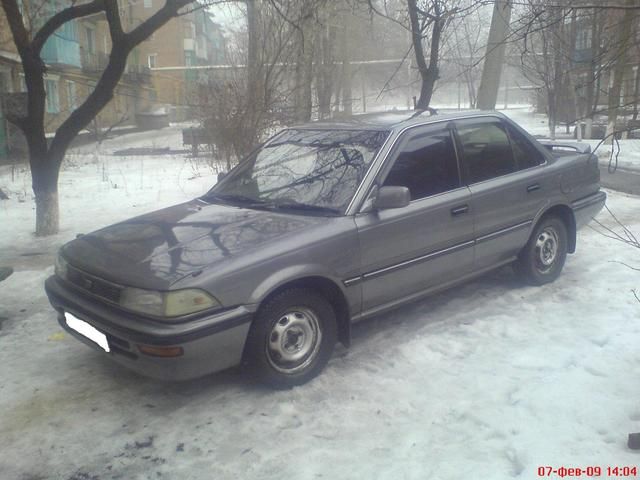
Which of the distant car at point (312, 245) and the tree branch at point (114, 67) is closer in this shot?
the distant car at point (312, 245)

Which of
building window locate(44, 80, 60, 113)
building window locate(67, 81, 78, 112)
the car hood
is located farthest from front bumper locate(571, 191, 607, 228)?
building window locate(44, 80, 60, 113)

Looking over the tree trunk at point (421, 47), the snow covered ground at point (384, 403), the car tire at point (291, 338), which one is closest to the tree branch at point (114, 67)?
the tree trunk at point (421, 47)

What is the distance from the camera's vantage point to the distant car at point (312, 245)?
3404 millimetres

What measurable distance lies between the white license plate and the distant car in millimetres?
11

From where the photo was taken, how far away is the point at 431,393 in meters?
3.65

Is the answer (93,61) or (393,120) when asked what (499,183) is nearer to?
(393,120)

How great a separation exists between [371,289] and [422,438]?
1206 mm

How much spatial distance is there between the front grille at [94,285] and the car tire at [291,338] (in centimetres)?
83

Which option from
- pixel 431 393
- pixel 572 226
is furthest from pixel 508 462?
pixel 572 226

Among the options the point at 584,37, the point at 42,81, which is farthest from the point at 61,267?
the point at 584,37

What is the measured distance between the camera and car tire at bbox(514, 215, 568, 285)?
537 cm

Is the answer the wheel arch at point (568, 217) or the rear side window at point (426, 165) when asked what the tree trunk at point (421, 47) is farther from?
the rear side window at point (426, 165)

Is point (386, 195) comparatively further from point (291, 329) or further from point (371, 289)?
point (291, 329)

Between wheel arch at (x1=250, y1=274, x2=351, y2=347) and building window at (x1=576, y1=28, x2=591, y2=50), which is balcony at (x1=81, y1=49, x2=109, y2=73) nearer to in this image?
building window at (x1=576, y1=28, x2=591, y2=50)
